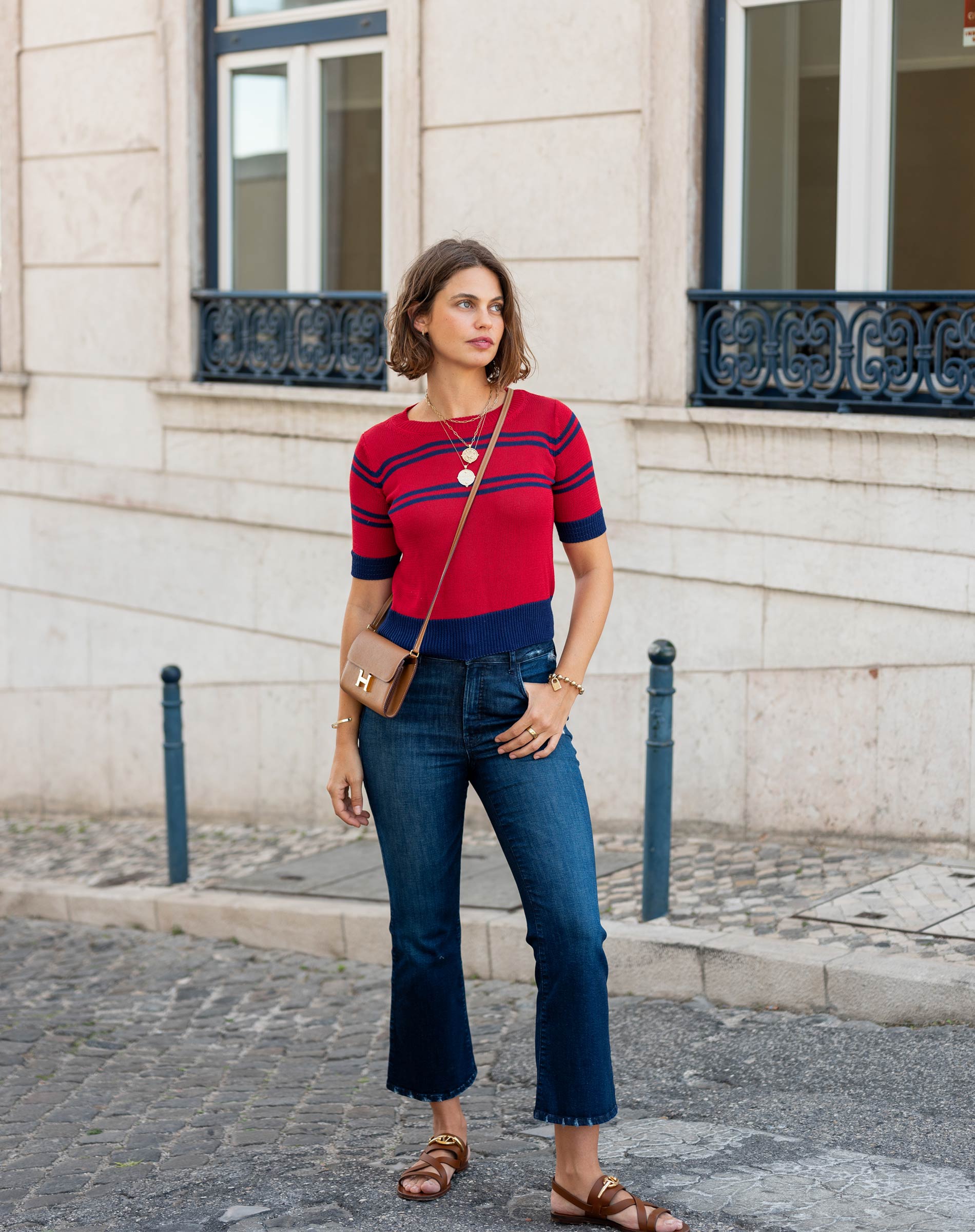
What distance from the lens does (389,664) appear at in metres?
3.48

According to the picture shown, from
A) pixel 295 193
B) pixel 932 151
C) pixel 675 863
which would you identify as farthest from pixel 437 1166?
pixel 295 193

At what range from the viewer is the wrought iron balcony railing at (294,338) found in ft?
28.5

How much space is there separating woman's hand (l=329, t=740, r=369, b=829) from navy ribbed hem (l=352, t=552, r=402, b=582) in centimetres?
Answer: 38

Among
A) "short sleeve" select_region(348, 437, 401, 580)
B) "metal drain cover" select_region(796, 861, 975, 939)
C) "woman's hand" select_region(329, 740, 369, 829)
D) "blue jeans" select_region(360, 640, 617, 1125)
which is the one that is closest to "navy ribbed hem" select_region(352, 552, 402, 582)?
"short sleeve" select_region(348, 437, 401, 580)

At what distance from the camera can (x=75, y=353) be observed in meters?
9.87

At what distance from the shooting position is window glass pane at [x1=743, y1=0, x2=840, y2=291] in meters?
7.13

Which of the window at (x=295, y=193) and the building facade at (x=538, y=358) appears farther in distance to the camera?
the window at (x=295, y=193)

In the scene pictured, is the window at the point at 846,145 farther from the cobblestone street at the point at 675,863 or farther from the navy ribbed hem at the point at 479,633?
the navy ribbed hem at the point at 479,633

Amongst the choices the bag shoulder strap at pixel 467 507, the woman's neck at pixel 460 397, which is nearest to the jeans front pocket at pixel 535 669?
the bag shoulder strap at pixel 467 507

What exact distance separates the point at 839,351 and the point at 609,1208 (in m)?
4.38

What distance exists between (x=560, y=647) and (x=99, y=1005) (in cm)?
311

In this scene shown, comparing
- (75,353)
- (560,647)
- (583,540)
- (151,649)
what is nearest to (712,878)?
(560,647)

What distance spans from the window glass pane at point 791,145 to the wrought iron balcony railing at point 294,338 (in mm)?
2136

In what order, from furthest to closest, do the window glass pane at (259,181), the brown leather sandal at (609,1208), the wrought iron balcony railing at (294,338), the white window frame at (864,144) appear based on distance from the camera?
the window glass pane at (259,181), the wrought iron balcony railing at (294,338), the white window frame at (864,144), the brown leather sandal at (609,1208)
